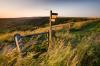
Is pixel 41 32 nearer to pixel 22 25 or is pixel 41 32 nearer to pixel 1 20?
pixel 22 25

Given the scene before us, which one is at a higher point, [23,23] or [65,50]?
[23,23]

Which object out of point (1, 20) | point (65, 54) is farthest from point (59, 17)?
point (1, 20)

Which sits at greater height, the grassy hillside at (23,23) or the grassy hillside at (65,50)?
the grassy hillside at (23,23)

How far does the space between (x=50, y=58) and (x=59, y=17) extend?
0.66 metres

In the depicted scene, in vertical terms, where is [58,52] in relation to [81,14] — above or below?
below

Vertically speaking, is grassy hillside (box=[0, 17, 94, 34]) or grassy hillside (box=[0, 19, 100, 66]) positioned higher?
grassy hillside (box=[0, 17, 94, 34])

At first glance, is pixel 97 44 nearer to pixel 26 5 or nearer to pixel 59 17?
pixel 59 17

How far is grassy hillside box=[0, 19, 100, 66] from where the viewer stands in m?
4.80

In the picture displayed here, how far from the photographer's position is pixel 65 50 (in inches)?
192

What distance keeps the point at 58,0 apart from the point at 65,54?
2.84ft

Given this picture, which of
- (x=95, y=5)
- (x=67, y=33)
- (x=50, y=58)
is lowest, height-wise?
(x=50, y=58)

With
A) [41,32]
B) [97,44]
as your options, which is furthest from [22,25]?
[97,44]

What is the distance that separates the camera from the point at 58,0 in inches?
193

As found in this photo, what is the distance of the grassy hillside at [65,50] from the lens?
189 inches
